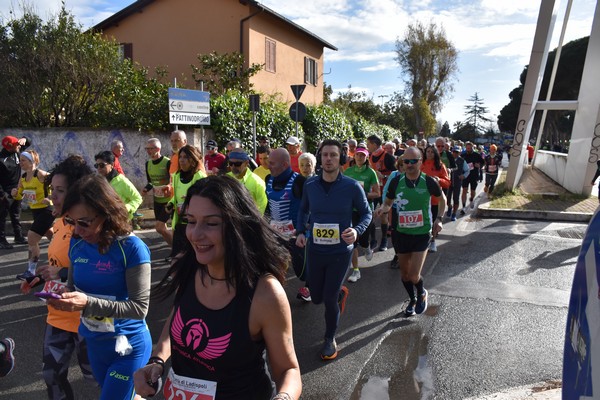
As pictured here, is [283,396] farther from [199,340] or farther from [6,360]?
[6,360]

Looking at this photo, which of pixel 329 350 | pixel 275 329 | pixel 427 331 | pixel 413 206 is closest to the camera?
pixel 275 329

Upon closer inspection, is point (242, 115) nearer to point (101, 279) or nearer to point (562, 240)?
point (562, 240)

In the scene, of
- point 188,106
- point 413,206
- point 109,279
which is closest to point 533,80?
point 188,106

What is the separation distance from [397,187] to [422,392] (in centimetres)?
245

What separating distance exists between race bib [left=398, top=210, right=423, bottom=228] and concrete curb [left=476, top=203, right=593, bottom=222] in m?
8.15

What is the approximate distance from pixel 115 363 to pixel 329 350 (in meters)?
2.30

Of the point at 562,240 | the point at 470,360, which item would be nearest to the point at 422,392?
the point at 470,360

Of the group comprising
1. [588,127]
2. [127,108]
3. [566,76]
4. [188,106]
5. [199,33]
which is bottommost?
[588,127]

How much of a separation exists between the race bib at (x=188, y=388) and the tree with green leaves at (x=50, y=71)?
12.6m

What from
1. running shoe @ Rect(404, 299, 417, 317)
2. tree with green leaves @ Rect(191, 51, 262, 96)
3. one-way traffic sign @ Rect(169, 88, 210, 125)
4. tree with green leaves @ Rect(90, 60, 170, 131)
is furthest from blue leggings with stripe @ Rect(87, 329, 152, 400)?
tree with green leaves @ Rect(191, 51, 262, 96)

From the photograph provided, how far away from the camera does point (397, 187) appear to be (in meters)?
5.54

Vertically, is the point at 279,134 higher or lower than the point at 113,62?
lower

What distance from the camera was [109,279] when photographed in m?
2.59

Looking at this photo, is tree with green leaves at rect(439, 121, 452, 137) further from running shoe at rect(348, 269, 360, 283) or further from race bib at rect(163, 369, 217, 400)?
race bib at rect(163, 369, 217, 400)
